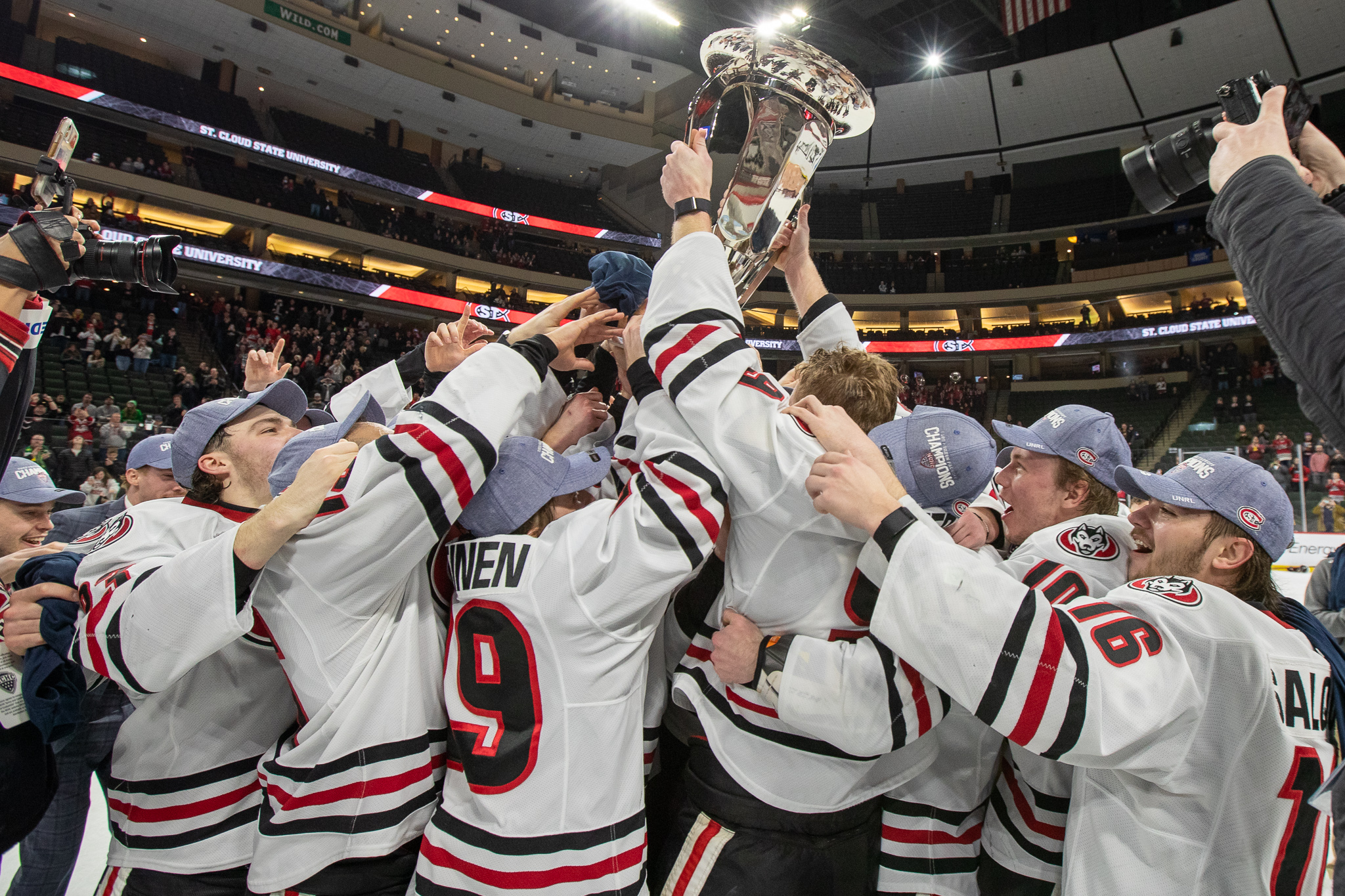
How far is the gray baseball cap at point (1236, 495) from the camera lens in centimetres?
154

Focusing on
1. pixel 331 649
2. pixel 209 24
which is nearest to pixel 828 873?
pixel 331 649

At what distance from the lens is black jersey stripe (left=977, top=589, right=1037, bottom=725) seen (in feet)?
3.87

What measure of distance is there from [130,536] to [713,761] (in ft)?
4.89

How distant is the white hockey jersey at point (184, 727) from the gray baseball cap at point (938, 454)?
159 centimetres

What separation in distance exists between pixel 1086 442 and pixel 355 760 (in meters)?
2.16

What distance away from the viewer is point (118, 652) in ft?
4.78

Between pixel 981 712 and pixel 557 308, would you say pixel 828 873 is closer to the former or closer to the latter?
pixel 981 712

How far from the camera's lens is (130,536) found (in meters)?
1.75

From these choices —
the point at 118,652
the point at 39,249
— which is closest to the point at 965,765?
the point at 118,652

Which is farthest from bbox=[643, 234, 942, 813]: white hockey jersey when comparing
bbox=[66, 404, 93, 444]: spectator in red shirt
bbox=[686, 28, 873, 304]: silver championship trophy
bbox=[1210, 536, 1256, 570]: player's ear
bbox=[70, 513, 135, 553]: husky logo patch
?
bbox=[66, 404, 93, 444]: spectator in red shirt

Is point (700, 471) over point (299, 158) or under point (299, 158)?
under

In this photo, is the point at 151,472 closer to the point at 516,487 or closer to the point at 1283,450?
the point at 516,487

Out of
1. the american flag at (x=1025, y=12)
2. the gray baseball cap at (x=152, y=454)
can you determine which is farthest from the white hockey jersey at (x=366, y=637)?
the american flag at (x=1025, y=12)

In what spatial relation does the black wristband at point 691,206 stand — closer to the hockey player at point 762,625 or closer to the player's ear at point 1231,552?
the hockey player at point 762,625
